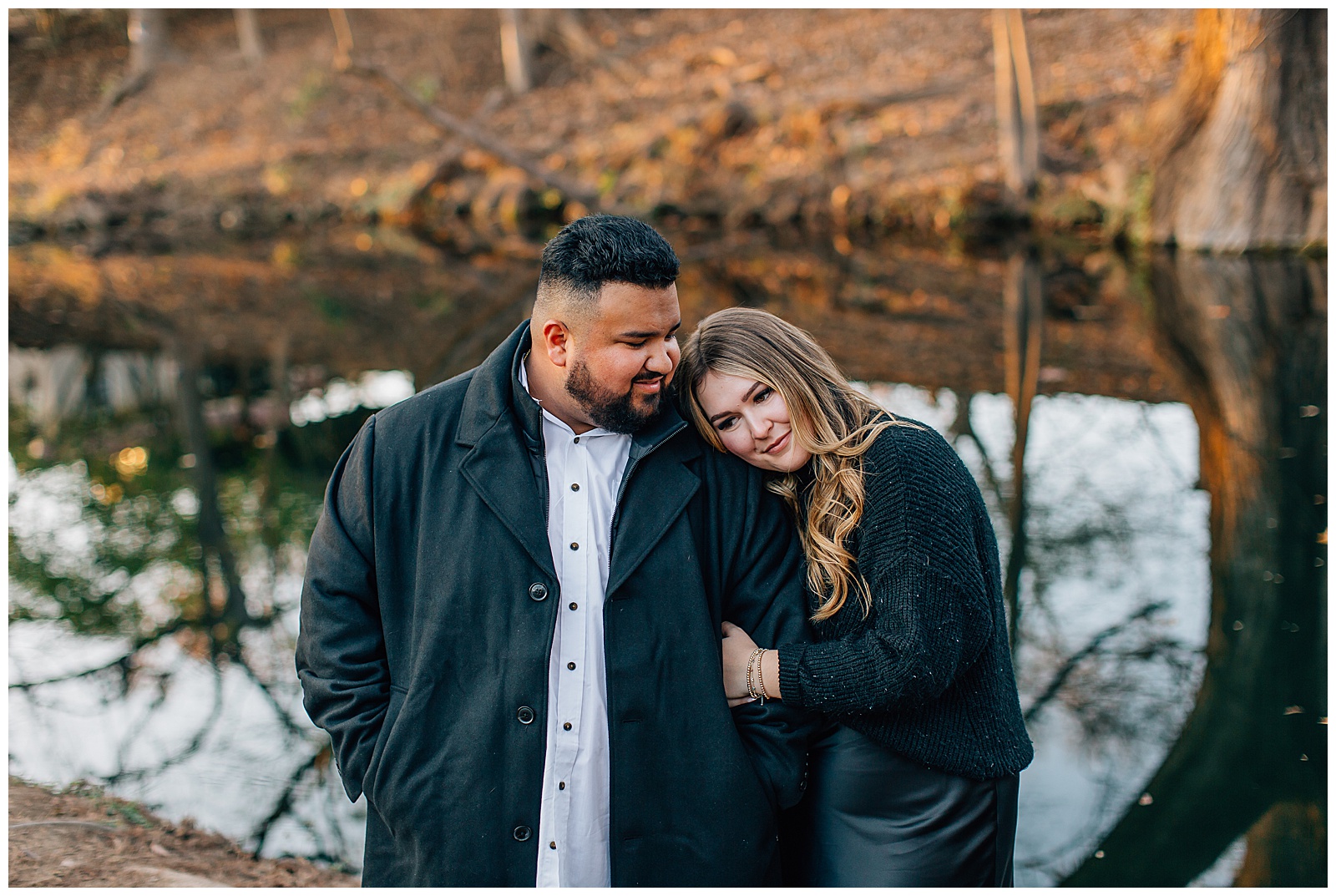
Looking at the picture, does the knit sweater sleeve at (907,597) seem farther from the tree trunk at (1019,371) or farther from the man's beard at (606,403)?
the tree trunk at (1019,371)

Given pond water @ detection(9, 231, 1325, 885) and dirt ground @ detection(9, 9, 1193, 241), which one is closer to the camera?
pond water @ detection(9, 231, 1325, 885)

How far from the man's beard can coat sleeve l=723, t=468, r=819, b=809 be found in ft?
1.12

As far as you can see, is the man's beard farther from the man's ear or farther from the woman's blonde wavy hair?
the woman's blonde wavy hair

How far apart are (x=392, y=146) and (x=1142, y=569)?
25.2 metres

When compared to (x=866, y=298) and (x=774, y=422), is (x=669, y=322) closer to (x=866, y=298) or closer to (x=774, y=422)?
(x=774, y=422)

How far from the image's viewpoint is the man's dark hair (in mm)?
2533

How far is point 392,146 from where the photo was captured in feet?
91.6

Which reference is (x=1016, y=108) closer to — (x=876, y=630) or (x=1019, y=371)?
(x=1019, y=371)

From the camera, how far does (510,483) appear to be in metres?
2.58

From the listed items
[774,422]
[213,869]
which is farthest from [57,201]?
[774,422]

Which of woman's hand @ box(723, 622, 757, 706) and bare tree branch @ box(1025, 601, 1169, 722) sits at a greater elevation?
woman's hand @ box(723, 622, 757, 706)

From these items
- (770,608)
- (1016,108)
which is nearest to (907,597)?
(770,608)

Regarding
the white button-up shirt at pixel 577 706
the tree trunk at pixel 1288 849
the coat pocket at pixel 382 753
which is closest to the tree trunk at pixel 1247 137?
the tree trunk at pixel 1288 849

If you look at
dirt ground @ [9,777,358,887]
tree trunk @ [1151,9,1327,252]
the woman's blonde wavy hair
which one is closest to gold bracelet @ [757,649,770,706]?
the woman's blonde wavy hair
